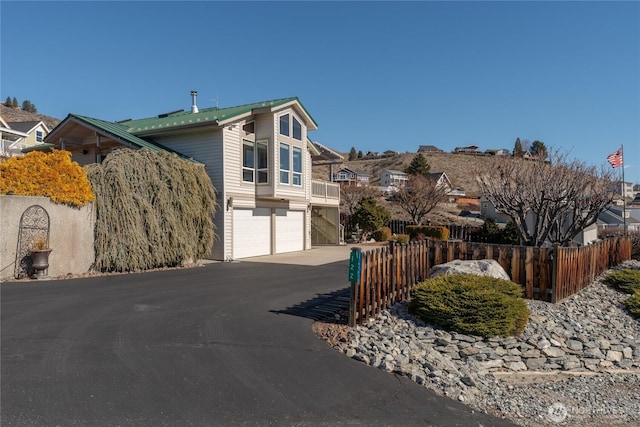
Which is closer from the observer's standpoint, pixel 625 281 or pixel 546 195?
pixel 625 281

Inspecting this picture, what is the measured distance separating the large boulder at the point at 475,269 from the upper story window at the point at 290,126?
11.4 metres

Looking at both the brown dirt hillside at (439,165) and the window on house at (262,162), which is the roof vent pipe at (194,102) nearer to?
the window on house at (262,162)

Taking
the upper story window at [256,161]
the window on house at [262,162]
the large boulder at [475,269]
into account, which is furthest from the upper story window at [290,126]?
the large boulder at [475,269]

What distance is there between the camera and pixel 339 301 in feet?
27.3

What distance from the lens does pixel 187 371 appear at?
4.63m

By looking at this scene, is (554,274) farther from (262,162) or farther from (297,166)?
(297,166)

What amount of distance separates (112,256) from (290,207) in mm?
9280

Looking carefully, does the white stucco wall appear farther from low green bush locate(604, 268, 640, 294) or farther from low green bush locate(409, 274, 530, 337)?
low green bush locate(604, 268, 640, 294)

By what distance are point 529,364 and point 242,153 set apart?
1346 cm

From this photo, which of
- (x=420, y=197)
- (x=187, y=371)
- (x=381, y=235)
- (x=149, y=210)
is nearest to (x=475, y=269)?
(x=187, y=371)

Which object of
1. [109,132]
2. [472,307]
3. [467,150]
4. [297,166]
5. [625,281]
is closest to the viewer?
[472,307]

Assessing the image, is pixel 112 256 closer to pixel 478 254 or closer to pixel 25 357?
pixel 25 357

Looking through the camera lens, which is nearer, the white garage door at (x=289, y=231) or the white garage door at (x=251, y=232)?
the white garage door at (x=251, y=232)

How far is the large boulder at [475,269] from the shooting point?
7.99m
